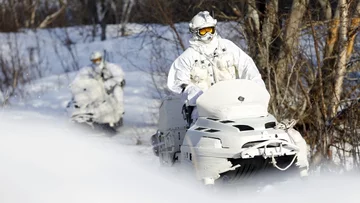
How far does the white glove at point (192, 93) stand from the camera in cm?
977

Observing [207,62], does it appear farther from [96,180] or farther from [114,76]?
[114,76]

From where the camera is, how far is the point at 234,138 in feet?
28.2

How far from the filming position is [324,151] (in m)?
12.1

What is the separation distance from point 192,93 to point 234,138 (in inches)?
53.5

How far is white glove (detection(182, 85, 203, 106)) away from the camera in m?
9.77

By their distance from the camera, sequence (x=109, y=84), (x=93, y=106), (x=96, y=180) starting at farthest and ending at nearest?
(x=109, y=84)
(x=93, y=106)
(x=96, y=180)

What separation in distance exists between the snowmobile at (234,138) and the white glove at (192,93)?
0.30 m

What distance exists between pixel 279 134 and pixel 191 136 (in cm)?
101

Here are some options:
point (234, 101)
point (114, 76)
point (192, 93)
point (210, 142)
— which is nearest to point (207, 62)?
point (192, 93)

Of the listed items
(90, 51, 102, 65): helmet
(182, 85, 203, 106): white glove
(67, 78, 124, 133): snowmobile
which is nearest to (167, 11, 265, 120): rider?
(182, 85, 203, 106): white glove

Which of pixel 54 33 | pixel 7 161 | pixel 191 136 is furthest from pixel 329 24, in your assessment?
pixel 54 33

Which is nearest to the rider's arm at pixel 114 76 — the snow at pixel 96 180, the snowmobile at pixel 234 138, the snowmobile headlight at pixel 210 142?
the snow at pixel 96 180

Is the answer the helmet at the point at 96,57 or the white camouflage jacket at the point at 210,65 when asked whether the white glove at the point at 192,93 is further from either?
the helmet at the point at 96,57

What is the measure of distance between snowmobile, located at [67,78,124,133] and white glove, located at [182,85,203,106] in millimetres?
9931
